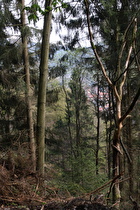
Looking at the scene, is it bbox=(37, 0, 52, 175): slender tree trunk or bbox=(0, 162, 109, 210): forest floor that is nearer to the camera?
bbox=(0, 162, 109, 210): forest floor

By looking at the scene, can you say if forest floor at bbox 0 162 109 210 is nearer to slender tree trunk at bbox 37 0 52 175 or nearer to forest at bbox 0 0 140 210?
forest at bbox 0 0 140 210

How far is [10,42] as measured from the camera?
7.14 meters

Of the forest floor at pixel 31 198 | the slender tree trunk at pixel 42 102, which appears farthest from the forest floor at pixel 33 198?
the slender tree trunk at pixel 42 102

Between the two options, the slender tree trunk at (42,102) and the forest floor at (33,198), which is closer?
the forest floor at (33,198)

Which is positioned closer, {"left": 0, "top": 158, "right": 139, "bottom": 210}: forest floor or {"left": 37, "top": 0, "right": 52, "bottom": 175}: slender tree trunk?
{"left": 0, "top": 158, "right": 139, "bottom": 210}: forest floor

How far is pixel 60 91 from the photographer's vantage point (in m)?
8.50

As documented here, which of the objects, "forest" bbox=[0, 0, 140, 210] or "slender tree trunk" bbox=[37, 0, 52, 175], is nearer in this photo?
"forest" bbox=[0, 0, 140, 210]

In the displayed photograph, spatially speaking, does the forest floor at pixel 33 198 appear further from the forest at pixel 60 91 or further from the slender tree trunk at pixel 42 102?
the slender tree trunk at pixel 42 102

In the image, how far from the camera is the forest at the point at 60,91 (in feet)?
4.58

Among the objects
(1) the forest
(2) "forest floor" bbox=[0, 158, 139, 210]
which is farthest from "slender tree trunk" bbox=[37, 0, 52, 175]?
(2) "forest floor" bbox=[0, 158, 139, 210]

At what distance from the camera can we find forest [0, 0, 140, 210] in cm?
140

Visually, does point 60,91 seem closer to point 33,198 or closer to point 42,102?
point 42,102

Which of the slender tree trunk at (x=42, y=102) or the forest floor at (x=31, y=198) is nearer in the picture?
the forest floor at (x=31, y=198)

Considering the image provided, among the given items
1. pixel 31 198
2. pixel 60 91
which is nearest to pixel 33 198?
pixel 31 198
